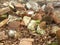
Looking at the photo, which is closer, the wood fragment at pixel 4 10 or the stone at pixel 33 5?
the wood fragment at pixel 4 10

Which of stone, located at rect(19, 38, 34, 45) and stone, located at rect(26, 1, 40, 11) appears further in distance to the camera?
stone, located at rect(26, 1, 40, 11)

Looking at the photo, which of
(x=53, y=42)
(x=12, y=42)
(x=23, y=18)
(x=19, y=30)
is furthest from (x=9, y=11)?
(x=53, y=42)

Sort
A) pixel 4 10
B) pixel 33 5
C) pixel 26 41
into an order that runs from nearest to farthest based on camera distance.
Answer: pixel 26 41
pixel 4 10
pixel 33 5

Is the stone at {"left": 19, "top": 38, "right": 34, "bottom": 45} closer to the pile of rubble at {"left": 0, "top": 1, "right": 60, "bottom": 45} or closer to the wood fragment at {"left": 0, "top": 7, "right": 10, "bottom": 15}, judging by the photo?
the pile of rubble at {"left": 0, "top": 1, "right": 60, "bottom": 45}

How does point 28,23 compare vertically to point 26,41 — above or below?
above

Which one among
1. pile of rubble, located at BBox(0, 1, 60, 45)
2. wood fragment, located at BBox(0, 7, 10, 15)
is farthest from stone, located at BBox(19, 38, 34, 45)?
wood fragment, located at BBox(0, 7, 10, 15)

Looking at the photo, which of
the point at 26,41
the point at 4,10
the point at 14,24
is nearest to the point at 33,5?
the point at 4,10

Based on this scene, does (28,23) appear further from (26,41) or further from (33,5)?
(33,5)

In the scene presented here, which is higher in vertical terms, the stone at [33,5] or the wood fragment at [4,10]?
the stone at [33,5]

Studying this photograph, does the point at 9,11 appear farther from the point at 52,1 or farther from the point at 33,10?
the point at 52,1

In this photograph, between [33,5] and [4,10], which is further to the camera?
[33,5]

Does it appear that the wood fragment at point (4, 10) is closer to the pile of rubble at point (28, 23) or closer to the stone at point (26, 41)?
the pile of rubble at point (28, 23)

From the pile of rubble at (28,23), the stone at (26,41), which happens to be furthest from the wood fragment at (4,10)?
the stone at (26,41)
